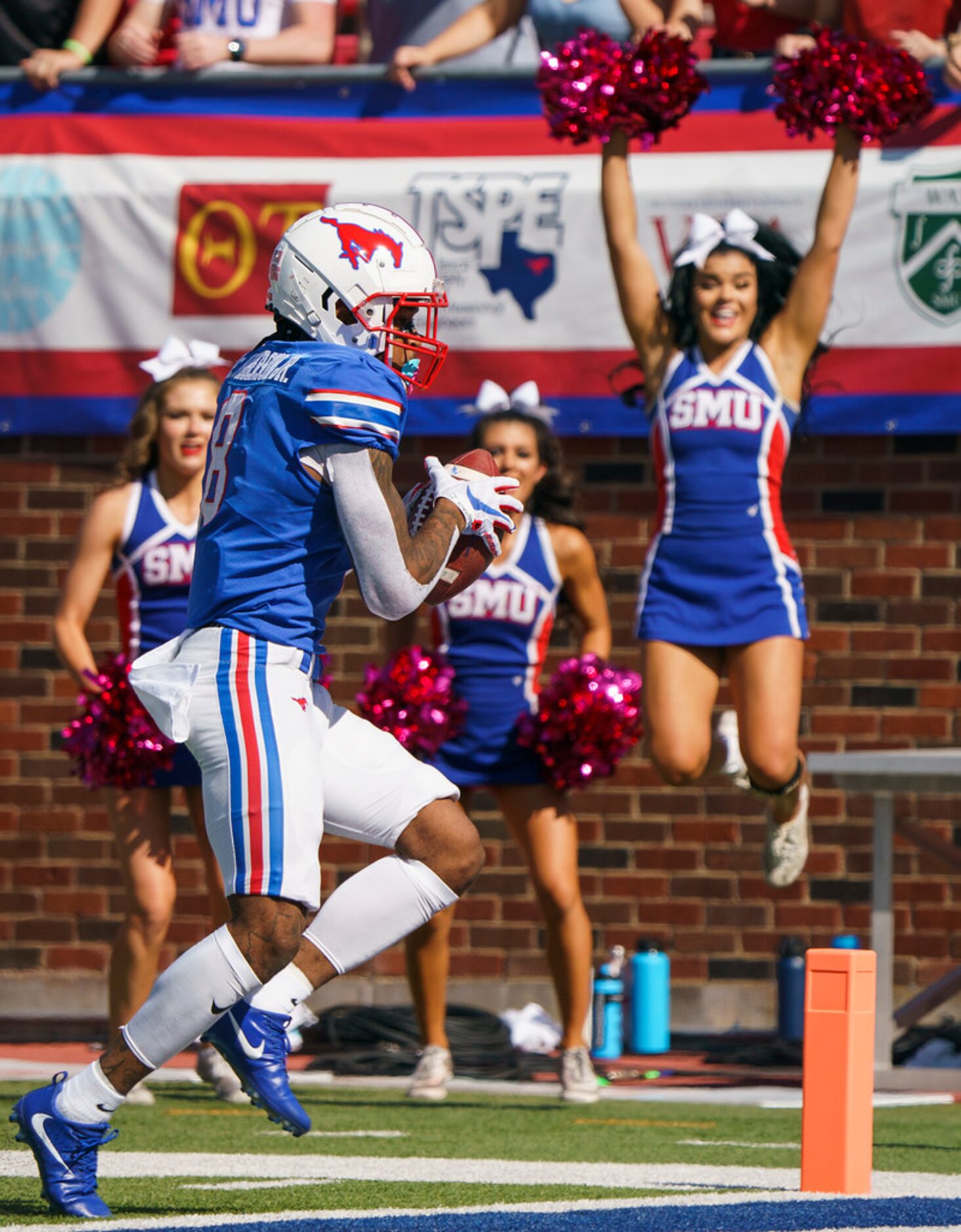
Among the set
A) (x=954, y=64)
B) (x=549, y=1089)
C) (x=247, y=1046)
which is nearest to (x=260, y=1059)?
(x=247, y=1046)

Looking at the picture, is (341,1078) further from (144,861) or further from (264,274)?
(264,274)

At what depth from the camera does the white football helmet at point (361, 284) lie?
401 centimetres

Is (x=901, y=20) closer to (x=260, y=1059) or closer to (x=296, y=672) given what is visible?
(x=296, y=672)

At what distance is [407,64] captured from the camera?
8.53 meters

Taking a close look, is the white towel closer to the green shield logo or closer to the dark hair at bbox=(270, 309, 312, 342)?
the dark hair at bbox=(270, 309, 312, 342)

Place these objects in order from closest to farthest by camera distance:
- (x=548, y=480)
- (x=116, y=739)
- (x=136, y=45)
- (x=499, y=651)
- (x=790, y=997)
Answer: (x=116, y=739) → (x=499, y=651) → (x=548, y=480) → (x=790, y=997) → (x=136, y=45)

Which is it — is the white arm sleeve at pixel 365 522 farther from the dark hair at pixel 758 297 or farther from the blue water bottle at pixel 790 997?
the blue water bottle at pixel 790 997

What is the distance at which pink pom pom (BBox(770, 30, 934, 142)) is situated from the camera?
657 centimetres

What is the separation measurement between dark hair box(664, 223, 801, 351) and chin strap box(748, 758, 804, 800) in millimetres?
1425

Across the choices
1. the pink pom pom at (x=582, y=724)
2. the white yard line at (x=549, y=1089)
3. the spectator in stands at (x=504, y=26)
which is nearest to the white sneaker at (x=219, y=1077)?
the white yard line at (x=549, y=1089)

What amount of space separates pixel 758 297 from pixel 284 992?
3670mm

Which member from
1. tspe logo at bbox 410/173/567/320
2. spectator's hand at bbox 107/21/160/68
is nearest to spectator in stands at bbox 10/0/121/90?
spectator's hand at bbox 107/21/160/68

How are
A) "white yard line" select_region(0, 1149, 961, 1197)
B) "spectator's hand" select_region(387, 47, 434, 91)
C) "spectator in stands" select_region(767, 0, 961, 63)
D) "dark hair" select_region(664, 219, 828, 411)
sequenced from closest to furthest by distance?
1. "white yard line" select_region(0, 1149, 961, 1197)
2. "dark hair" select_region(664, 219, 828, 411)
3. "spectator in stands" select_region(767, 0, 961, 63)
4. "spectator's hand" select_region(387, 47, 434, 91)

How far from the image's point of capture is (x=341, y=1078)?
7352 millimetres
